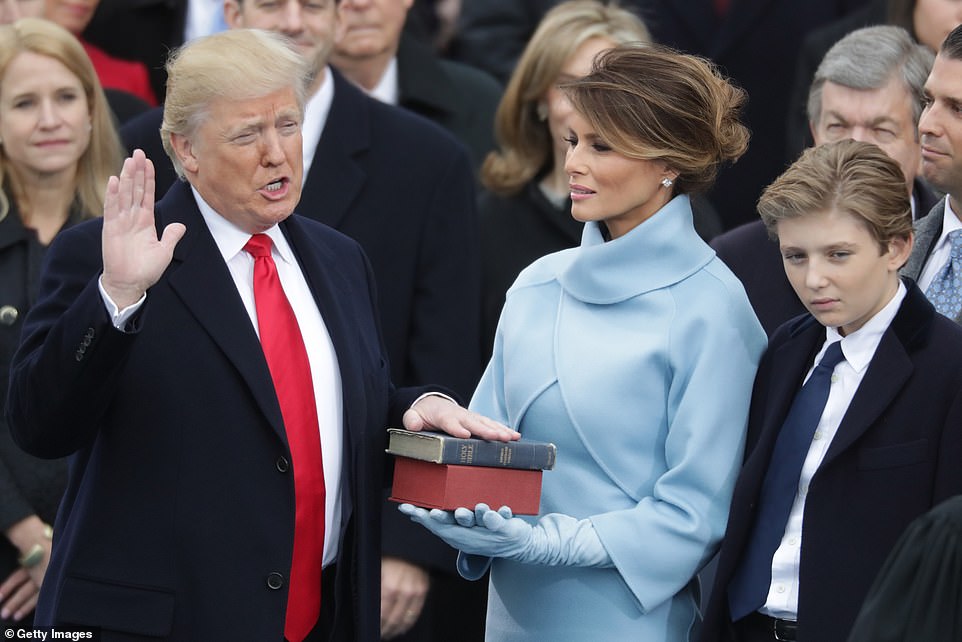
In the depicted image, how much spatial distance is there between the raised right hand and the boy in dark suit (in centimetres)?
141

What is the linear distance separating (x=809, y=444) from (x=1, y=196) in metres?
2.76

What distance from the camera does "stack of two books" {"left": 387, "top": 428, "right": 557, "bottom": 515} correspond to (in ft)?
11.6


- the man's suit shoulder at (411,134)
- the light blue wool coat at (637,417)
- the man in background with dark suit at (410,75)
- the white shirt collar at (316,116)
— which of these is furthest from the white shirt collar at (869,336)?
the man in background with dark suit at (410,75)

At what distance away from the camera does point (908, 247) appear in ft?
11.6

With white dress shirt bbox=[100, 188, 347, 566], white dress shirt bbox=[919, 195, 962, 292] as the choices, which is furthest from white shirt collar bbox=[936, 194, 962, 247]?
white dress shirt bbox=[100, 188, 347, 566]

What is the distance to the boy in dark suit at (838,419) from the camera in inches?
131

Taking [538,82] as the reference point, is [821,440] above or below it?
below

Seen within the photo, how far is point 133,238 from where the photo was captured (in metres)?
3.37

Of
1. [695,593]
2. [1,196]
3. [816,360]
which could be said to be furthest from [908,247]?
[1,196]

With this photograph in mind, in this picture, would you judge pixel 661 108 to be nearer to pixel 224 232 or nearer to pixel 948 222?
pixel 948 222

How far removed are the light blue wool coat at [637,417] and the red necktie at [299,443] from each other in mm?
508

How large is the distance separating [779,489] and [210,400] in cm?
133

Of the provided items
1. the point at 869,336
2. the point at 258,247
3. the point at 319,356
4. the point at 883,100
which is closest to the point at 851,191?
the point at 869,336

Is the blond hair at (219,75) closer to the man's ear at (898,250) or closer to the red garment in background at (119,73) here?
the man's ear at (898,250)
